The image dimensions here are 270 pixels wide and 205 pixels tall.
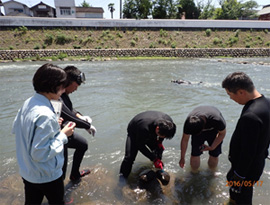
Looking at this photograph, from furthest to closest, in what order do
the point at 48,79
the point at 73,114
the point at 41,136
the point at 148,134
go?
the point at 148,134 → the point at 73,114 → the point at 48,79 → the point at 41,136

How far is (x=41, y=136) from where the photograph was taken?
1.47m

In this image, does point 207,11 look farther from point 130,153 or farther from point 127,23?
point 130,153

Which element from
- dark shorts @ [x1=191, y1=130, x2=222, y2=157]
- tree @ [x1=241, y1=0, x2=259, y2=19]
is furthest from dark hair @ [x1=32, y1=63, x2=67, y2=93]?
tree @ [x1=241, y1=0, x2=259, y2=19]

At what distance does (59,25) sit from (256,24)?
100 ft

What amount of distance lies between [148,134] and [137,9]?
4110cm

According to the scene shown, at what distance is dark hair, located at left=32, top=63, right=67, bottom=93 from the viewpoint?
5.18 ft

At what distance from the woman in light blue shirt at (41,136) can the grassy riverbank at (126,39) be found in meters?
26.6

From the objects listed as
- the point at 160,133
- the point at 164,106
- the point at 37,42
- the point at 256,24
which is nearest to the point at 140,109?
the point at 164,106

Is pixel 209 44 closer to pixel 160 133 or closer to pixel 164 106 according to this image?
pixel 164 106

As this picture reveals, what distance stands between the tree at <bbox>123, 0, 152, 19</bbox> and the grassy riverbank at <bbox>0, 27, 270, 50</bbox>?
30.4ft

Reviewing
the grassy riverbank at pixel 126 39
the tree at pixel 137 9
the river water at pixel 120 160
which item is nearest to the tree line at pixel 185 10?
the tree at pixel 137 9

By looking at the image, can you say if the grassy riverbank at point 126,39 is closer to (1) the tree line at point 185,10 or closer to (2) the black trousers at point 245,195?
(1) the tree line at point 185,10

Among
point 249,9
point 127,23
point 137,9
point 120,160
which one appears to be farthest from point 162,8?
point 120,160

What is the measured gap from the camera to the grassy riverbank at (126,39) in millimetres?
26766
